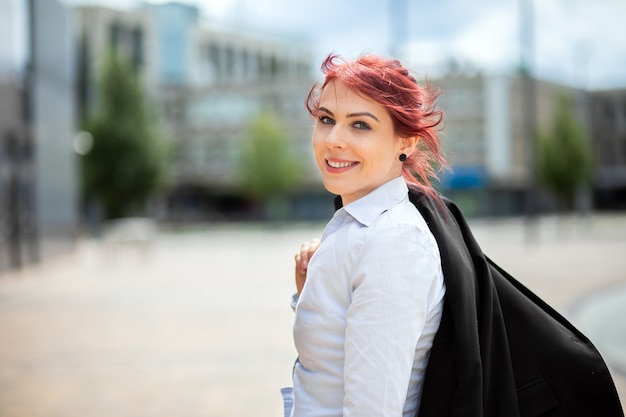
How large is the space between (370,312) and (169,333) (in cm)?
672

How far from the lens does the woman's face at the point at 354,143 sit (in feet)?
5.21

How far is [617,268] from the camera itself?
47.2ft

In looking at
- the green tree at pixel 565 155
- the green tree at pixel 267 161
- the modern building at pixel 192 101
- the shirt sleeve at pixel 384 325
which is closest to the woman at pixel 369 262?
the shirt sleeve at pixel 384 325

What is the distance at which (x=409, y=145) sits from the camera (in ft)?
5.48

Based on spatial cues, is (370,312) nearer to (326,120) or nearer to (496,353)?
(496,353)

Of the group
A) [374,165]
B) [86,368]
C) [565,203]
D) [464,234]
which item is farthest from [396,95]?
[565,203]

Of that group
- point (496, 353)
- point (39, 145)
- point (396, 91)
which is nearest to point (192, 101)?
point (39, 145)

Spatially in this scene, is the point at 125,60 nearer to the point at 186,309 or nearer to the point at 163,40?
the point at 163,40

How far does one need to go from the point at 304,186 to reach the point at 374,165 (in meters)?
52.8

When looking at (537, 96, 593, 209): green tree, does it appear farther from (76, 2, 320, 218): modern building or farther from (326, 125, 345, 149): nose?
(326, 125, 345, 149): nose

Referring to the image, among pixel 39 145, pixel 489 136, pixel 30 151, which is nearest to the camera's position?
pixel 30 151

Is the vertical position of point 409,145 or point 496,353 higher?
point 409,145

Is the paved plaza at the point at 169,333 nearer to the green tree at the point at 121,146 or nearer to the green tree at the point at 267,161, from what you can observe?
the green tree at the point at 121,146

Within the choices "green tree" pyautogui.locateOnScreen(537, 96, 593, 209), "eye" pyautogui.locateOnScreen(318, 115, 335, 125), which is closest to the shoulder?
"eye" pyautogui.locateOnScreen(318, 115, 335, 125)
